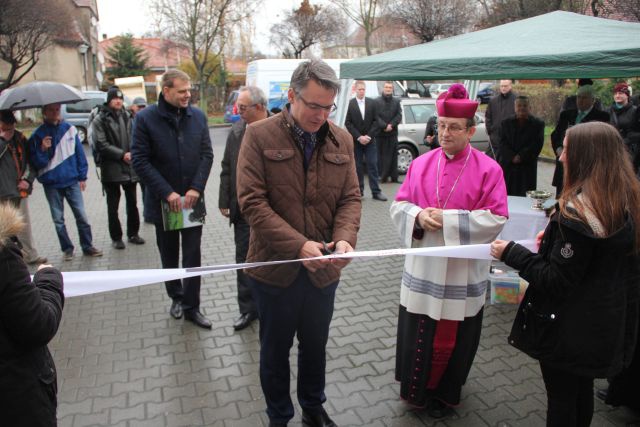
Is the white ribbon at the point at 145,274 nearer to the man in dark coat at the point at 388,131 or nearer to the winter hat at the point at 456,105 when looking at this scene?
the winter hat at the point at 456,105

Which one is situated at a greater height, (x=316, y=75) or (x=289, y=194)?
(x=316, y=75)

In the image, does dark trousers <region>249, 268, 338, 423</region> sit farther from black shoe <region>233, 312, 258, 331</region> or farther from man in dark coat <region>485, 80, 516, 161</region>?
man in dark coat <region>485, 80, 516, 161</region>

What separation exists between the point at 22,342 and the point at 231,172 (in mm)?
2597

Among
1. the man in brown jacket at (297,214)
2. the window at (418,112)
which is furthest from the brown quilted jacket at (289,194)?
the window at (418,112)

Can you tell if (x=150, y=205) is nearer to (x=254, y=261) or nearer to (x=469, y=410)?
(x=254, y=261)

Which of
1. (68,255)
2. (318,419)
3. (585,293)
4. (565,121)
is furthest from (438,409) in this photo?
(565,121)

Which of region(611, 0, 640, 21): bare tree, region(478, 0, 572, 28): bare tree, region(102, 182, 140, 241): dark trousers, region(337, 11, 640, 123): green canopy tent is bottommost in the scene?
region(102, 182, 140, 241): dark trousers

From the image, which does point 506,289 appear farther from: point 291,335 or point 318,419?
point 291,335

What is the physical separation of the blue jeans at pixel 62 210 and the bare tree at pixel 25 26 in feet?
58.4

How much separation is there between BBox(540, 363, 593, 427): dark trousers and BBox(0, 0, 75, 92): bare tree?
23409 millimetres

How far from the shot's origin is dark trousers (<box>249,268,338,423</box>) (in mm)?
2678

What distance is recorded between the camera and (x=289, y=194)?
101 inches

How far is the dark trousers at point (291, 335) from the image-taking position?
268 centimetres

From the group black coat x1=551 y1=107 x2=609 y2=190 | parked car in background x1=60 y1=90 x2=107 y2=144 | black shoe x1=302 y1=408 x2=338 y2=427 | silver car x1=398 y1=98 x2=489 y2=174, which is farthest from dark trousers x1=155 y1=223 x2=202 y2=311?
parked car in background x1=60 y1=90 x2=107 y2=144
